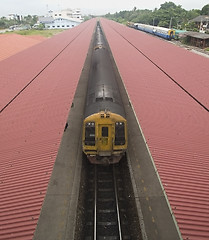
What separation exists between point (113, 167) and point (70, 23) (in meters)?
131

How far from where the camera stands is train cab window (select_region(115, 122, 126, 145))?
1002cm

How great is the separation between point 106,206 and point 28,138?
5073 millimetres

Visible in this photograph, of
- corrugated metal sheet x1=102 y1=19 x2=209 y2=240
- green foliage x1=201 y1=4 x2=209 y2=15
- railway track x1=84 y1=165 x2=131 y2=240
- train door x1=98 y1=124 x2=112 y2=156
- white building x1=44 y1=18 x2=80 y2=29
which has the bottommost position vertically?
railway track x1=84 y1=165 x2=131 y2=240

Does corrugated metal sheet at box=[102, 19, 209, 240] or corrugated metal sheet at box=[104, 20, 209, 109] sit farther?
corrugated metal sheet at box=[104, 20, 209, 109]

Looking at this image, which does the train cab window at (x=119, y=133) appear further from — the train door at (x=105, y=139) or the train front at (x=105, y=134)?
the train door at (x=105, y=139)

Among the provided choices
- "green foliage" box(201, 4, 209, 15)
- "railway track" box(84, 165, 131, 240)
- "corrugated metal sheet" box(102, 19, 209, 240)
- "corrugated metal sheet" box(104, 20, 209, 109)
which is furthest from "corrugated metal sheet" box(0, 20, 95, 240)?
"green foliage" box(201, 4, 209, 15)

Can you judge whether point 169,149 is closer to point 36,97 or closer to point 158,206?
point 158,206

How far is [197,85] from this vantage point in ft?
44.4

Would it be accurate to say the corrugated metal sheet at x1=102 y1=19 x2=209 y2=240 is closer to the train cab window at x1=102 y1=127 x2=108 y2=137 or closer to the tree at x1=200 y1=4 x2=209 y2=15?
the train cab window at x1=102 y1=127 x2=108 y2=137

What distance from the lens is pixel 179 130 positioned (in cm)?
907

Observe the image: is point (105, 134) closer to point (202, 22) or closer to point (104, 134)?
point (104, 134)

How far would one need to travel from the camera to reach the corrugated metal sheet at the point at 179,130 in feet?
18.7

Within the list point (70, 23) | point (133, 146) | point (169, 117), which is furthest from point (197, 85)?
point (70, 23)

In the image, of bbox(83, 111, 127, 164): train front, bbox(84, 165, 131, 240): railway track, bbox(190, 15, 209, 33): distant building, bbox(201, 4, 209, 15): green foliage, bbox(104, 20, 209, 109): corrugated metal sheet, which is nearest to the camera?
bbox(84, 165, 131, 240): railway track
